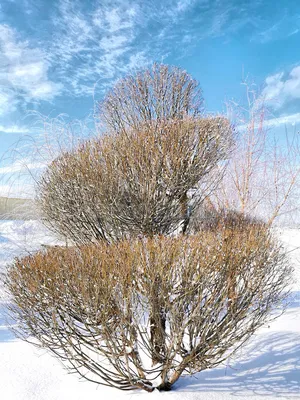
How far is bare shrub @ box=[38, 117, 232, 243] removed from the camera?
15.9 feet

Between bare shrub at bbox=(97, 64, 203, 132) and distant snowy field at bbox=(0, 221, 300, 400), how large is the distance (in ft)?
15.8

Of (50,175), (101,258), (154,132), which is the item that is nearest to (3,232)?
(50,175)

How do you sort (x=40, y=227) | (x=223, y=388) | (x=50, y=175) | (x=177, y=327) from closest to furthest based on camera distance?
(x=177, y=327) → (x=223, y=388) → (x=50, y=175) → (x=40, y=227)

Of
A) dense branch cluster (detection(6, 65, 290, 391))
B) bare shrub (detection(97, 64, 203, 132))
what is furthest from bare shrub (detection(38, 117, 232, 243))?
bare shrub (detection(97, 64, 203, 132))

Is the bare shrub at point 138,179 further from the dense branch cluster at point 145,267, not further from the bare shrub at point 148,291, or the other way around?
the bare shrub at point 148,291

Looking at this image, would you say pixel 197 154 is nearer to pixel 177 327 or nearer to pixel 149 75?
pixel 177 327

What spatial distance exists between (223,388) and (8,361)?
3709 millimetres

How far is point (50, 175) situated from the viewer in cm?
621

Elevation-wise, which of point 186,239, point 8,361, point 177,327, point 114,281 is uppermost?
point 186,239

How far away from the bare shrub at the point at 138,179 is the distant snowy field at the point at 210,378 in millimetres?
2222

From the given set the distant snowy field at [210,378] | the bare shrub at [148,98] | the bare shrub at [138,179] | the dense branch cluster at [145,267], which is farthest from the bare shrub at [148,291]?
the bare shrub at [148,98]

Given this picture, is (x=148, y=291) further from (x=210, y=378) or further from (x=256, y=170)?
(x=256, y=170)

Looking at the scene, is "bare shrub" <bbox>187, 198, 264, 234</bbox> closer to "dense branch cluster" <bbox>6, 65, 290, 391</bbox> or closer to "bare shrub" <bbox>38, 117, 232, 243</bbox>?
"dense branch cluster" <bbox>6, 65, 290, 391</bbox>

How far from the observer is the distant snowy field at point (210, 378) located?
4.24 metres
